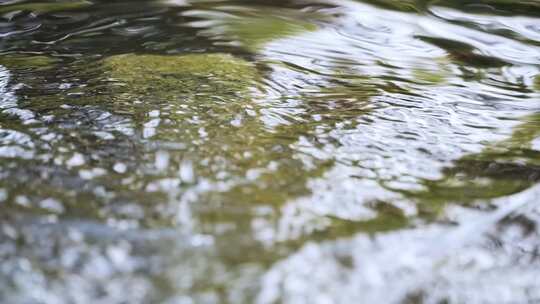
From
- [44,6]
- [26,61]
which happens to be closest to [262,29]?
[26,61]

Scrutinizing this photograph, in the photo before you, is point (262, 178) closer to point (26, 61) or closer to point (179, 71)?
point (179, 71)

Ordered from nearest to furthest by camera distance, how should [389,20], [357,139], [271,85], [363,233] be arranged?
[363,233], [357,139], [271,85], [389,20]

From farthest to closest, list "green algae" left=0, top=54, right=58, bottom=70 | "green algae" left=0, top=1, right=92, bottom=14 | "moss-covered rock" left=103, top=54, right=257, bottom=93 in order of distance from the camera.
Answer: "green algae" left=0, top=1, right=92, bottom=14 < "green algae" left=0, top=54, right=58, bottom=70 < "moss-covered rock" left=103, top=54, right=257, bottom=93

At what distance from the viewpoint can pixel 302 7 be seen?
11.8ft

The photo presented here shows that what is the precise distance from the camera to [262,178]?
1512mm

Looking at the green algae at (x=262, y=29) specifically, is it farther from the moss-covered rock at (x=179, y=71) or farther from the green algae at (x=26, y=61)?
the green algae at (x=26, y=61)

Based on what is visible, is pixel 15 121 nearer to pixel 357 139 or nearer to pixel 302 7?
pixel 357 139

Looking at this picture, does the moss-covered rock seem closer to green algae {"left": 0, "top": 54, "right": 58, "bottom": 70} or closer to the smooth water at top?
the smooth water at top

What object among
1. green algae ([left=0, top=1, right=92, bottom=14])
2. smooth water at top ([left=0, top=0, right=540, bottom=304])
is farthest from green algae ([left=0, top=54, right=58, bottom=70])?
green algae ([left=0, top=1, right=92, bottom=14])

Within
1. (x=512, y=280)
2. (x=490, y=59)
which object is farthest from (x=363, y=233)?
(x=490, y=59)

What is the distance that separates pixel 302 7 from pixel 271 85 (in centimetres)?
144

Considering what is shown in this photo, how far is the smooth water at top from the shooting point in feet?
4.03

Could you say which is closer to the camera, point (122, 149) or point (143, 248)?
point (143, 248)

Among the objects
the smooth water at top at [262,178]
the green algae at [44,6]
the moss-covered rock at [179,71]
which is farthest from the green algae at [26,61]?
the green algae at [44,6]
